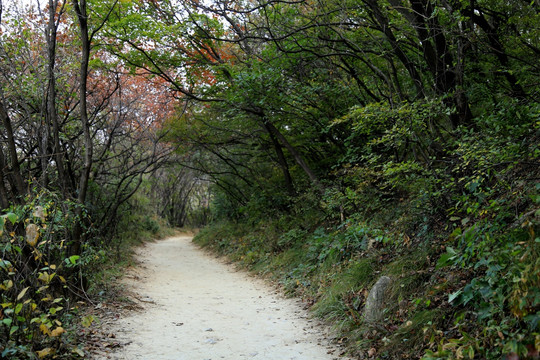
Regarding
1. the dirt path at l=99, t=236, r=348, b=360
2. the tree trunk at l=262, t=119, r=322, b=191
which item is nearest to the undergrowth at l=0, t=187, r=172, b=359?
the dirt path at l=99, t=236, r=348, b=360

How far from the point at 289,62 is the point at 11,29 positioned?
5.52m

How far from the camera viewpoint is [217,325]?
195 inches

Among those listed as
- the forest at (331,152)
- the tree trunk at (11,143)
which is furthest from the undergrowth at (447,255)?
the tree trunk at (11,143)

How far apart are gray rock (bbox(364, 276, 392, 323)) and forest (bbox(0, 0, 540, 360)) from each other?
10 centimetres

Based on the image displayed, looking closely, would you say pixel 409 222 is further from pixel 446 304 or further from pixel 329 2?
pixel 329 2

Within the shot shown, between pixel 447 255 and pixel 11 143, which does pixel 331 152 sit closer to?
pixel 447 255

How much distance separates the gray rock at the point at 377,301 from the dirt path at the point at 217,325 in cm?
60

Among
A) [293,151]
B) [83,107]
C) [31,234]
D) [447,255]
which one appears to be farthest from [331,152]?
[31,234]

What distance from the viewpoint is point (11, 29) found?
6828 millimetres

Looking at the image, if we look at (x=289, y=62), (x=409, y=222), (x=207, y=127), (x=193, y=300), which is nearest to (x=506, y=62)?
(x=409, y=222)

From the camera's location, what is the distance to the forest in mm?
3136

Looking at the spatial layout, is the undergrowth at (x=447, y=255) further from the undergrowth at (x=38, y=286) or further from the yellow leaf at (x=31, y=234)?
the yellow leaf at (x=31, y=234)

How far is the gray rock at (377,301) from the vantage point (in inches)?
160

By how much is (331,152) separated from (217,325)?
6950 millimetres
